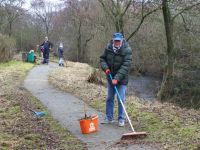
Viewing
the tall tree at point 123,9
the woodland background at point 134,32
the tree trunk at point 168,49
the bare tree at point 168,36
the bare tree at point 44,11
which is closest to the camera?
the bare tree at point 168,36

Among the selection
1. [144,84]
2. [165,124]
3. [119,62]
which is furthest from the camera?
[144,84]

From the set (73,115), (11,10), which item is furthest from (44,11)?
(73,115)

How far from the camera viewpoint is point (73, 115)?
507 inches

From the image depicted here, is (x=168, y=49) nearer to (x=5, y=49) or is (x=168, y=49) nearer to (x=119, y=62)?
(x=119, y=62)

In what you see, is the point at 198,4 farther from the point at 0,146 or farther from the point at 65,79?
the point at 0,146

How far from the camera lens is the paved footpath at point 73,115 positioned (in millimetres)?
9391

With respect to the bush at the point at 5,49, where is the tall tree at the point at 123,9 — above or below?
above

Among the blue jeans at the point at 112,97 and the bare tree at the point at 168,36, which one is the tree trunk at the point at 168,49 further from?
the blue jeans at the point at 112,97

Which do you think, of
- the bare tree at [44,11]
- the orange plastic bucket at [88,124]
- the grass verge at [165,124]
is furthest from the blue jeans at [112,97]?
the bare tree at [44,11]

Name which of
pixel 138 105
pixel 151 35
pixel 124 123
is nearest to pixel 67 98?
pixel 138 105

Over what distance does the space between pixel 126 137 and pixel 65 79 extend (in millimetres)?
15313

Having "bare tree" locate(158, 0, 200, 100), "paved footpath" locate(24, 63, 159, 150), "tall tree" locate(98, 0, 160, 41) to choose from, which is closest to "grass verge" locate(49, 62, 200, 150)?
"paved footpath" locate(24, 63, 159, 150)

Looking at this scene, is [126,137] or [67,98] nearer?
[126,137]

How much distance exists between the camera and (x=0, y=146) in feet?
28.9
